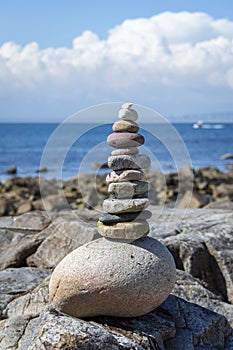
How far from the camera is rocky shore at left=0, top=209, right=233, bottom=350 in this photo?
4535mm

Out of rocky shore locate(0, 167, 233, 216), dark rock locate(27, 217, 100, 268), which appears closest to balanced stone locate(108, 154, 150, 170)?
dark rock locate(27, 217, 100, 268)

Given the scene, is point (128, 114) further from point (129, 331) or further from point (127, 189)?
point (129, 331)

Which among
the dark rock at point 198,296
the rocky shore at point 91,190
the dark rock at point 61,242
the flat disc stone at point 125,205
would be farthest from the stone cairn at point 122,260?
the rocky shore at point 91,190

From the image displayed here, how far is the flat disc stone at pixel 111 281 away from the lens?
5035 millimetres

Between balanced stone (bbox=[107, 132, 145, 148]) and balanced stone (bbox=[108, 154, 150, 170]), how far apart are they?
0.11 m

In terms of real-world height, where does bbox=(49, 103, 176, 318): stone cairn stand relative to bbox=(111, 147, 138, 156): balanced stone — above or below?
below

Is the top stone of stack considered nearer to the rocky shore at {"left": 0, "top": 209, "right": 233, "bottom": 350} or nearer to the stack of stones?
the stack of stones

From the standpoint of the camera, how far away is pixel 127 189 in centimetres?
541

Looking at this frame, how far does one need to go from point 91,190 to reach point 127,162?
1353 centimetres

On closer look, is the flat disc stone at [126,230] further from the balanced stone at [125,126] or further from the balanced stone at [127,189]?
the balanced stone at [125,126]

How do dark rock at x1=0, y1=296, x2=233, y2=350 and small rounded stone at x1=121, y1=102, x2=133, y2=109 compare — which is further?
small rounded stone at x1=121, y1=102, x2=133, y2=109

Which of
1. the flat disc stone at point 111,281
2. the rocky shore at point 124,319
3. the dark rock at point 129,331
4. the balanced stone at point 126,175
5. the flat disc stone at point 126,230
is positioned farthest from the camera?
the balanced stone at point 126,175

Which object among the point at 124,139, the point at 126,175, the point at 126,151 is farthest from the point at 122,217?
the point at 124,139

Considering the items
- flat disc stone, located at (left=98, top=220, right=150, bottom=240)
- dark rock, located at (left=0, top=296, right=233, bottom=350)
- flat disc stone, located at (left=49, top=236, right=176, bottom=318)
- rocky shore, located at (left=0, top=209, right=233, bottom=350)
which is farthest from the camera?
flat disc stone, located at (left=98, top=220, right=150, bottom=240)
